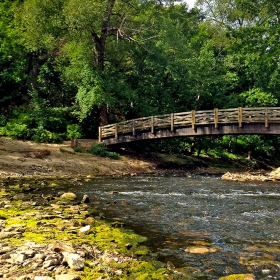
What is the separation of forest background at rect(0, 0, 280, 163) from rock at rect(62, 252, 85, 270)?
64.6ft

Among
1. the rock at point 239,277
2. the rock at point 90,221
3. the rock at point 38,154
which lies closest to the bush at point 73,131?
the rock at point 38,154

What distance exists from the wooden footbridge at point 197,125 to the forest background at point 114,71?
7.26 ft

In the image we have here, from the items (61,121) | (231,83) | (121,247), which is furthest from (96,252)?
(231,83)

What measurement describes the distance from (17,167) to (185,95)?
18301 mm

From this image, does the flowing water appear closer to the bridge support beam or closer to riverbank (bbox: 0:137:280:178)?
riverbank (bbox: 0:137:280:178)

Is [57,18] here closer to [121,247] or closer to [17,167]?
[17,167]

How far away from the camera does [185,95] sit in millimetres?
31938

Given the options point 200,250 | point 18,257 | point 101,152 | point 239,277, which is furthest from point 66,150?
point 239,277

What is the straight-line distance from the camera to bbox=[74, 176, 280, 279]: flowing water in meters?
6.05

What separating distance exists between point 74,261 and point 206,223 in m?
4.44

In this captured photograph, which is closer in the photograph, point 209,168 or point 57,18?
Answer: point 57,18

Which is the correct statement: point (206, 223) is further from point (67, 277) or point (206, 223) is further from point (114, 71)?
point (114, 71)

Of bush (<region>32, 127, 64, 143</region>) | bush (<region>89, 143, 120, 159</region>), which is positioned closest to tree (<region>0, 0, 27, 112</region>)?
bush (<region>32, 127, 64, 143</region>)

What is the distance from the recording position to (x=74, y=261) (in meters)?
5.30
